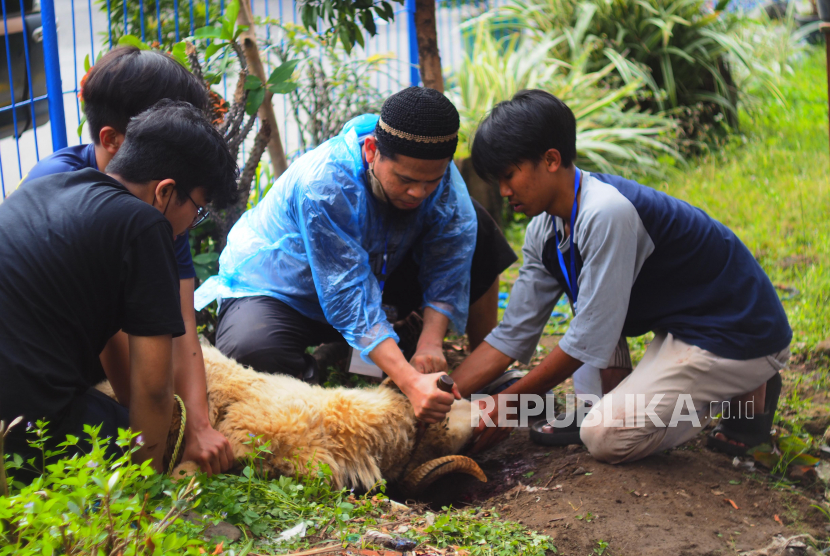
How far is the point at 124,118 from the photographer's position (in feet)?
7.80

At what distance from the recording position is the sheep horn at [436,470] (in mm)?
2367

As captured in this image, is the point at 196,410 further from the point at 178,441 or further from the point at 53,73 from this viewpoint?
the point at 53,73

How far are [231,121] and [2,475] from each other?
7.61ft

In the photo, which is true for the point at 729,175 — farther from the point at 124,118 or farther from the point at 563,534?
the point at 124,118

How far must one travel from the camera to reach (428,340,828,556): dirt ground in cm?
210

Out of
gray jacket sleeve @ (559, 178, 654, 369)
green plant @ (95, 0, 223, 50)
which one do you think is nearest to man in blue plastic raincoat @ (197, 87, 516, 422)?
gray jacket sleeve @ (559, 178, 654, 369)

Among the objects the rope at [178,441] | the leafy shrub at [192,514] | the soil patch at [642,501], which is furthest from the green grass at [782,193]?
the rope at [178,441]

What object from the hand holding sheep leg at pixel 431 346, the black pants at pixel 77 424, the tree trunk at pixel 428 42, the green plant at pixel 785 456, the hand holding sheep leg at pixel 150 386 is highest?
the tree trunk at pixel 428 42

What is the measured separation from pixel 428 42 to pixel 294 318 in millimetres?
1595

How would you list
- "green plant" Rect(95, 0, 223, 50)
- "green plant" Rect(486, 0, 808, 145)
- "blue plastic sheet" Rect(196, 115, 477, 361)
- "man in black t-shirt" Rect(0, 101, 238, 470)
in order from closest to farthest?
"man in black t-shirt" Rect(0, 101, 238, 470) → "blue plastic sheet" Rect(196, 115, 477, 361) → "green plant" Rect(95, 0, 223, 50) → "green plant" Rect(486, 0, 808, 145)

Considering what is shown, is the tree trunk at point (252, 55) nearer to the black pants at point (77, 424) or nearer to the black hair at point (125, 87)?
the black hair at point (125, 87)

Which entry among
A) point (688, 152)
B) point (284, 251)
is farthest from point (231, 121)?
point (688, 152)

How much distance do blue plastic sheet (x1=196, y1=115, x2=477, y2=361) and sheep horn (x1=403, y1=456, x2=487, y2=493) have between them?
1.56 feet

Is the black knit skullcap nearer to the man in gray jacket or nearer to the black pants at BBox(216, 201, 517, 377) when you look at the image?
the man in gray jacket
